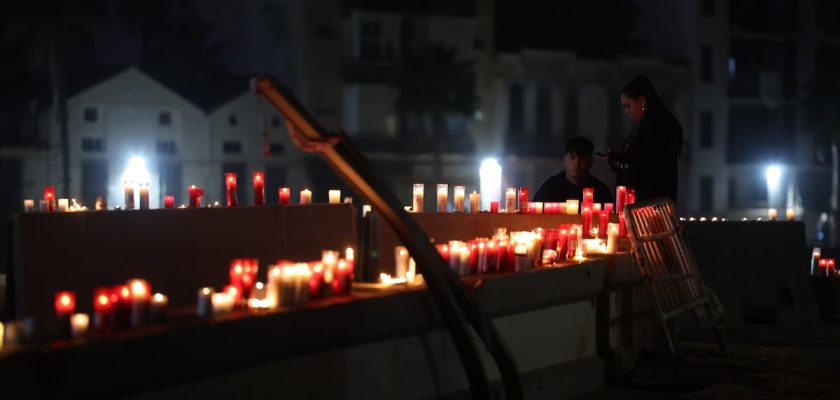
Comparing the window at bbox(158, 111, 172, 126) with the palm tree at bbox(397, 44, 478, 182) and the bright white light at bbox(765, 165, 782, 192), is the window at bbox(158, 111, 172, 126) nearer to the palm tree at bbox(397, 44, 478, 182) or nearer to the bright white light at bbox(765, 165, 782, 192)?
A: the palm tree at bbox(397, 44, 478, 182)

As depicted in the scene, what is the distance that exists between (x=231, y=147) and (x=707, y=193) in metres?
24.9

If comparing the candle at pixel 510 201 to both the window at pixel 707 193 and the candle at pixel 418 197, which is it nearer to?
the candle at pixel 418 197

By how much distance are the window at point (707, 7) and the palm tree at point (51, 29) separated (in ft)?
97.7

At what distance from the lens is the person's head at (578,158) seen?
12070 millimetres

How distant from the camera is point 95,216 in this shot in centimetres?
984

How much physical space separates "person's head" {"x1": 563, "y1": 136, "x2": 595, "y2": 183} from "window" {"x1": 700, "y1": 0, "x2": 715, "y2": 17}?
174 feet

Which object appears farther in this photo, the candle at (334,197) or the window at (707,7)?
the window at (707,7)

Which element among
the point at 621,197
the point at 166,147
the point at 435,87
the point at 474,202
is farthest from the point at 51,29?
the point at 621,197

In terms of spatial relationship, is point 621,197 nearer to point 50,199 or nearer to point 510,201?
point 510,201

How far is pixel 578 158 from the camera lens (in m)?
12.1

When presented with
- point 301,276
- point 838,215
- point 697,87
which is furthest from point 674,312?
point 838,215

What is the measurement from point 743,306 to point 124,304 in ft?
32.3

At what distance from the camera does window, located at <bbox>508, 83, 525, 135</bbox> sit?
59062 millimetres

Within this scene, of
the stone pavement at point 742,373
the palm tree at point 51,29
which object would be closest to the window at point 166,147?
the palm tree at point 51,29
